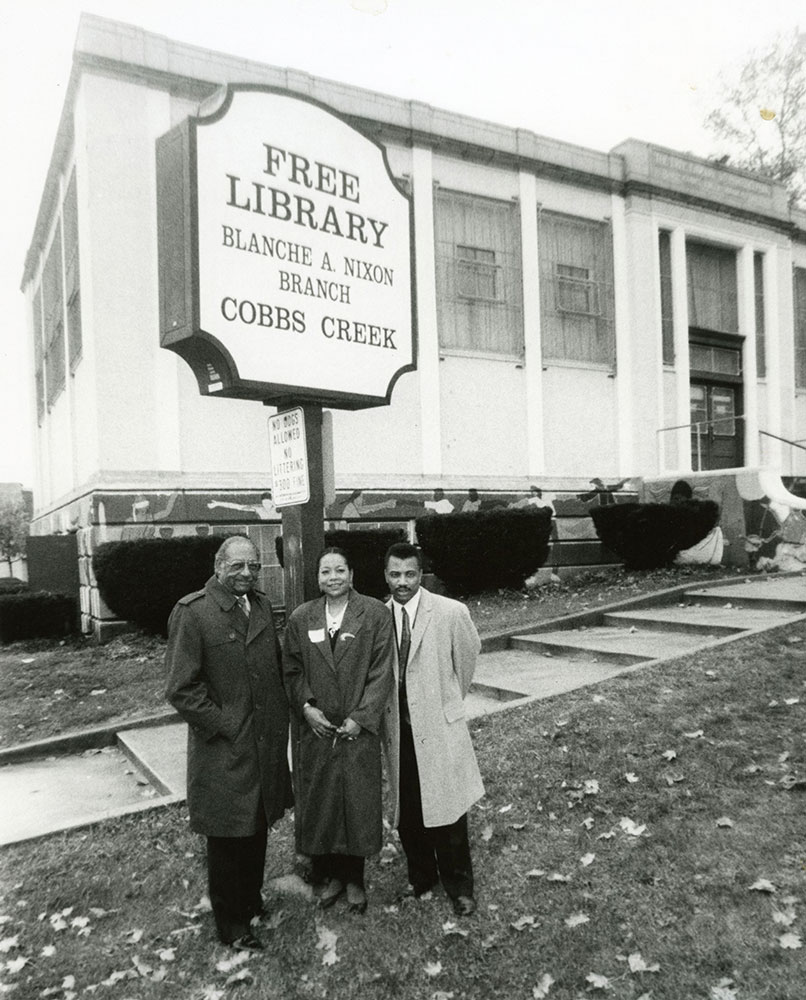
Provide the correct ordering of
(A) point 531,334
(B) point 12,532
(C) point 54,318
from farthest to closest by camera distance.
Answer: (B) point 12,532
(C) point 54,318
(A) point 531,334

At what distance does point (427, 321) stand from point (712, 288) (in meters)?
7.54

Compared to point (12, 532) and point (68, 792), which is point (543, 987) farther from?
point (12, 532)

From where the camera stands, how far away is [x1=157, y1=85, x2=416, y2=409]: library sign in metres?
4.99

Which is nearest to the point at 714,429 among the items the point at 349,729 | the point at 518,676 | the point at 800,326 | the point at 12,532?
the point at 800,326

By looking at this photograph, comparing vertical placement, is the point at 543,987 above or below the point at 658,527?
below

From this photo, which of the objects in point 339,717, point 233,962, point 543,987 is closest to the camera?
point 543,987

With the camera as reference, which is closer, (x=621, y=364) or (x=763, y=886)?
(x=763, y=886)

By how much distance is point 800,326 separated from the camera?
68.7ft

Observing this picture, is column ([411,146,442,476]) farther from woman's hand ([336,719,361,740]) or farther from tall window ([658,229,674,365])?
woman's hand ([336,719,361,740])

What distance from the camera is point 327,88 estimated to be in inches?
573

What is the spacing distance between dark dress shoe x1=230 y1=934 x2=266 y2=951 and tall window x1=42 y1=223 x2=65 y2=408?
47.0 feet

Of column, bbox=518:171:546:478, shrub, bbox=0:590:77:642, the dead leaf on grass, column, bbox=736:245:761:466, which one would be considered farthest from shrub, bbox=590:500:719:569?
the dead leaf on grass

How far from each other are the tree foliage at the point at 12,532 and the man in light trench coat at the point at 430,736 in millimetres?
41687

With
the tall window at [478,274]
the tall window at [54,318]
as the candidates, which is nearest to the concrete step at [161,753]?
the tall window at [478,274]
